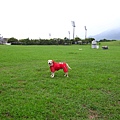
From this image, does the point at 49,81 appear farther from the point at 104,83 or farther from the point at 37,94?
the point at 104,83

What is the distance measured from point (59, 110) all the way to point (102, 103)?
1.10 metres

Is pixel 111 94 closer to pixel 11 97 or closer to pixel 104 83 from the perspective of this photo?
pixel 104 83

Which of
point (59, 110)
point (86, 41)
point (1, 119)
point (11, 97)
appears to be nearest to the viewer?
point (1, 119)

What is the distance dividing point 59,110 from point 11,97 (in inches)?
56.4

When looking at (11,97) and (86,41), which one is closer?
(11,97)

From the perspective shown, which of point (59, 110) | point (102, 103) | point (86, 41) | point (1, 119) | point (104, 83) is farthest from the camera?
point (86, 41)

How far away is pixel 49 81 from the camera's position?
6.06 m

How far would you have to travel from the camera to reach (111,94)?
4.83 m

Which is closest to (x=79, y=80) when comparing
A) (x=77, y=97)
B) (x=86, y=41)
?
(x=77, y=97)

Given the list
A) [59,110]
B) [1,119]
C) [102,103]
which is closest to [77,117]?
[59,110]

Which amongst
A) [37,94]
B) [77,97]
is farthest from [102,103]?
[37,94]

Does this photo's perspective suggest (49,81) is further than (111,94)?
Yes

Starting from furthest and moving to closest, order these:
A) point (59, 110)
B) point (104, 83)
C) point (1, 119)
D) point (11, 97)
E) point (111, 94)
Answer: point (104, 83) < point (111, 94) < point (11, 97) < point (59, 110) < point (1, 119)

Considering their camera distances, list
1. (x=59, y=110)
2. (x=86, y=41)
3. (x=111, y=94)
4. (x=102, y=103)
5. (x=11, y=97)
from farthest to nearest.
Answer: (x=86, y=41) → (x=111, y=94) → (x=11, y=97) → (x=102, y=103) → (x=59, y=110)
